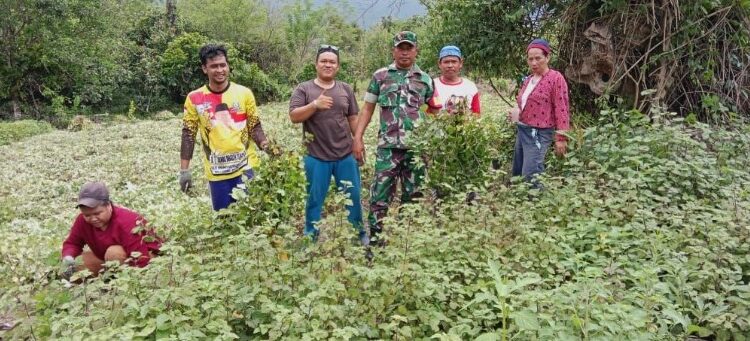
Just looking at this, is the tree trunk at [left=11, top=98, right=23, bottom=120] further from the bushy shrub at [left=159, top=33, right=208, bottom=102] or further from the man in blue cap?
the man in blue cap

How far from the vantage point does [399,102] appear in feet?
13.9

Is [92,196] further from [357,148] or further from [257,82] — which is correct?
[257,82]

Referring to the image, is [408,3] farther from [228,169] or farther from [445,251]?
[445,251]

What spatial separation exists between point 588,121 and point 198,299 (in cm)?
508

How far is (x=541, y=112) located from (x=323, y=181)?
1922 mm

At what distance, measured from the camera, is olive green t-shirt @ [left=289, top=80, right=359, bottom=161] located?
414 centimetres

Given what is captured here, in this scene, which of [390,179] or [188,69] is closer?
[390,179]

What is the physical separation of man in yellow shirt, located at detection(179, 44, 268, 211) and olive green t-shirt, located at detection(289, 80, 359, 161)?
0.36 m

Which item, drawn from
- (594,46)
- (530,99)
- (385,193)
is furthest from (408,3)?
(385,193)

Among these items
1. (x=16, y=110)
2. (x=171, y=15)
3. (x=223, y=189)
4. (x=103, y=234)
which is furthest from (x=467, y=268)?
(x=171, y=15)

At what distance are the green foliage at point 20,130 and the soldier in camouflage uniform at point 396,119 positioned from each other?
44.9 feet

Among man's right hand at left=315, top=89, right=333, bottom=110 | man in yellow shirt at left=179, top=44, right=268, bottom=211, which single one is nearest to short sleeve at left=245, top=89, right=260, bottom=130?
man in yellow shirt at left=179, top=44, right=268, bottom=211

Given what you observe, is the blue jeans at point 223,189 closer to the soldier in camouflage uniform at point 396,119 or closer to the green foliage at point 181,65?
the soldier in camouflage uniform at point 396,119

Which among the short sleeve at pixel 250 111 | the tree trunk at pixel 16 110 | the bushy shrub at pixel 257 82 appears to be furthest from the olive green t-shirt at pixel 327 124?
the bushy shrub at pixel 257 82
